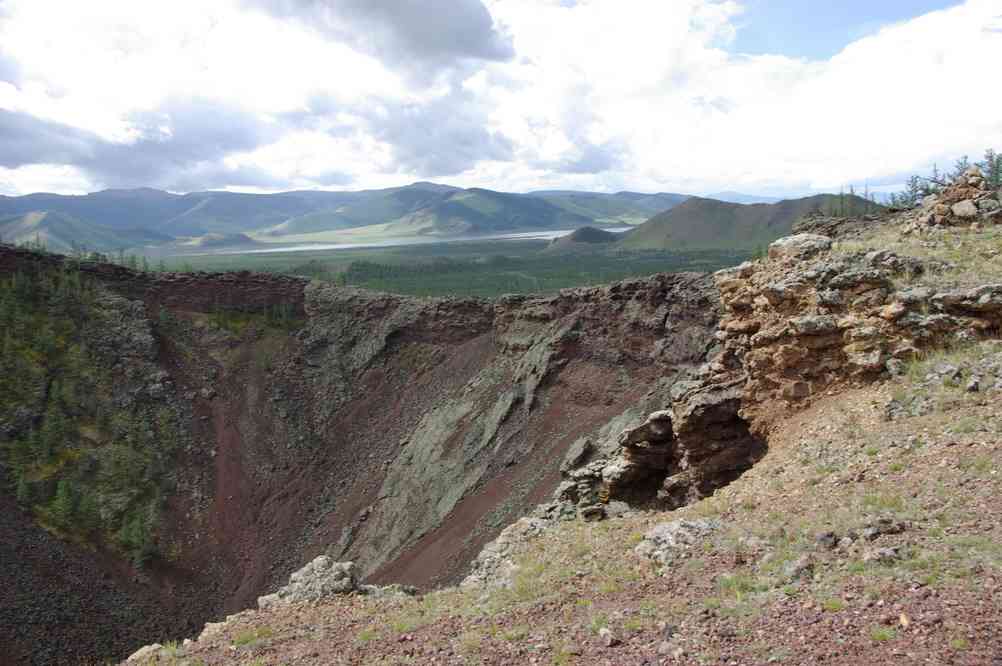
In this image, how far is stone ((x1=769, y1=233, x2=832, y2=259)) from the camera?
20469 millimetres

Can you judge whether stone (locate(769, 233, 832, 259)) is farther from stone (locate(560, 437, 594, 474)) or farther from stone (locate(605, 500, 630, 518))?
stone (locate(560, 437, 594, 474))

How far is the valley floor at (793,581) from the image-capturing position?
8.99 metres

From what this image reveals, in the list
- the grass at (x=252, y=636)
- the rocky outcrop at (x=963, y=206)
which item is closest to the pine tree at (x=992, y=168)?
the rocky outcrop at (x=963, y=206)

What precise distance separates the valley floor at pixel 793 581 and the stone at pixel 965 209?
825 cm

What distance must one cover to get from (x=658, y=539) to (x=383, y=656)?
20.2 feet

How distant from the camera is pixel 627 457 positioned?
24.1 m

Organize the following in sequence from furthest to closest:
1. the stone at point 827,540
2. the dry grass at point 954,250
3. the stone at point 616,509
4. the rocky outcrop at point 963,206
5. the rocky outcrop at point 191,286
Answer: the rocky outcrop at point 191,286 < the stone at point 616,509 < the rocky outcrop at point 963,206 < the dry grass at point 954,250 < the stone at point 827,540

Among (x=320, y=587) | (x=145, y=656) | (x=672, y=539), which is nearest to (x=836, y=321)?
(x=672, y=539)

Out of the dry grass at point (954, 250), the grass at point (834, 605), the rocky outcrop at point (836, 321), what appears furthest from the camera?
the dry grass at point (954, 250)

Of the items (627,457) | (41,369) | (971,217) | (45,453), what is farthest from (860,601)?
(41,369)

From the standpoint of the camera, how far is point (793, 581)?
1073cm

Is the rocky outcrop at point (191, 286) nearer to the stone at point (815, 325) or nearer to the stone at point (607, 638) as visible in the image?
the stone at point (815, 325)

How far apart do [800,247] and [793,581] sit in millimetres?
12954

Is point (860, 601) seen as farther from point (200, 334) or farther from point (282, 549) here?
point (200, 334)
